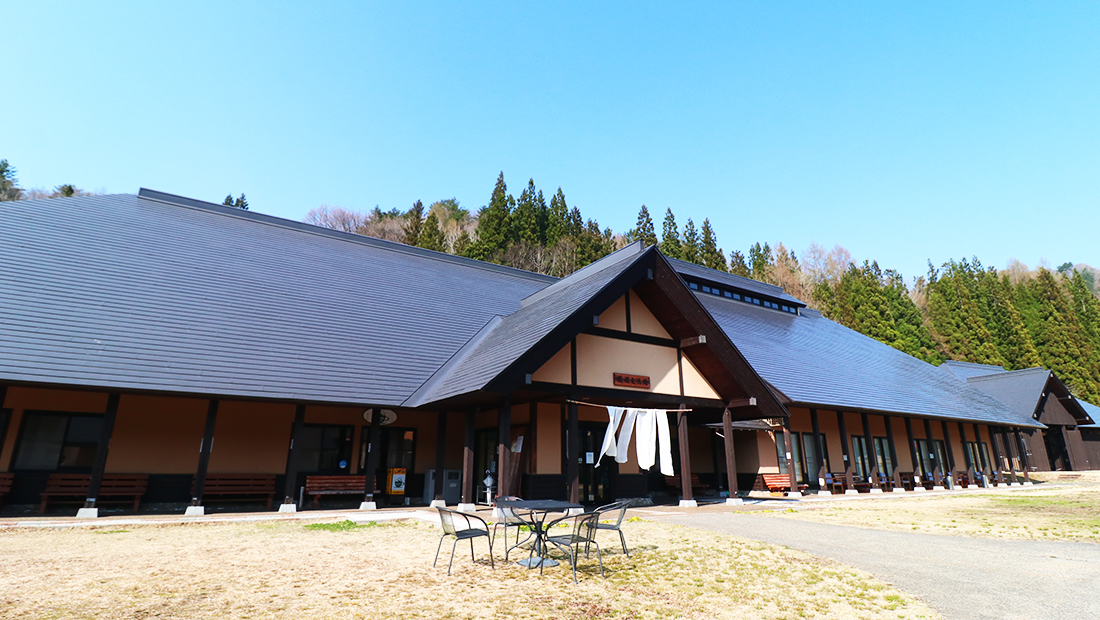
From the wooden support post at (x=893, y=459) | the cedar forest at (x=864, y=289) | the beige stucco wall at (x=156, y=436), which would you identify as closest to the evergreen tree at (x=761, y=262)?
the cedar forest at (x=864, y=289)

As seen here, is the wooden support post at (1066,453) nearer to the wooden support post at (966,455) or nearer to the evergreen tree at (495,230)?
the wooden support post at (966,455)

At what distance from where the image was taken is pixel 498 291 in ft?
73.4

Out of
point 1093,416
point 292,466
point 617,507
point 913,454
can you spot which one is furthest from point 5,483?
point 1093,416

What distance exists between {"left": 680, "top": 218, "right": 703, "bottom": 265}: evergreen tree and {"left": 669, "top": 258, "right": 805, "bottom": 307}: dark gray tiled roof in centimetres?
2105

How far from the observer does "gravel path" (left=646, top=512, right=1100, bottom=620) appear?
5312 millimetres

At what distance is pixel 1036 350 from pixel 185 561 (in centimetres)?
6462

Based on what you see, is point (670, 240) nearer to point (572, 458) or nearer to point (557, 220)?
point (557, 220)

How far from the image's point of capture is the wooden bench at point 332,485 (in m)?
14.3

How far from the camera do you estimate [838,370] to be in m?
23.2

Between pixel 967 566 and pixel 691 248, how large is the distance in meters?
51.0

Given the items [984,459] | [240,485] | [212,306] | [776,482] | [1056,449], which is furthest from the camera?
[1056,449]

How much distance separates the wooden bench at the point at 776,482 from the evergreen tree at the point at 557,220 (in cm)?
3685

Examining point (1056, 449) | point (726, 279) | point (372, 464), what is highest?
point (726, 279)

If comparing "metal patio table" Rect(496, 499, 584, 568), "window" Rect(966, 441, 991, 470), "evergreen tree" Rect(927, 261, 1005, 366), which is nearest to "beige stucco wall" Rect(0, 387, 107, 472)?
"metal patio table" Rect(496, 499, 584, 568)
